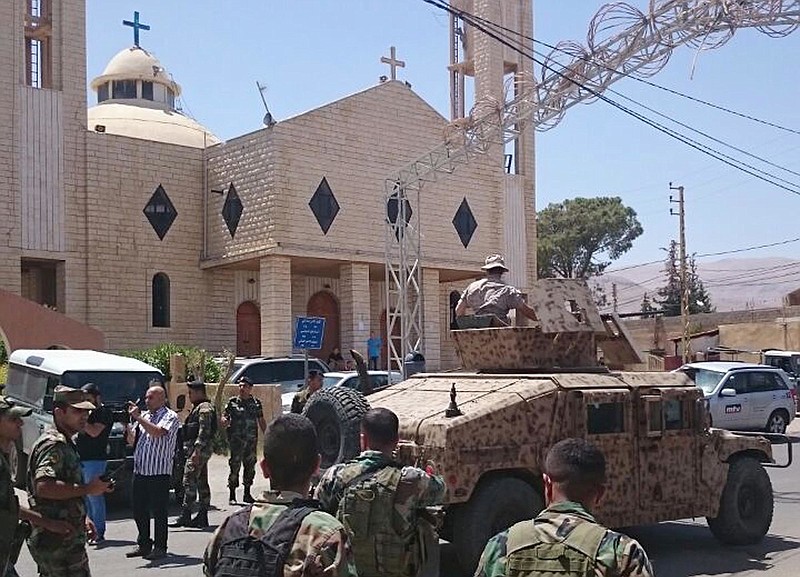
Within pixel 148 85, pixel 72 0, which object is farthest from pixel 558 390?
pixel 148 85

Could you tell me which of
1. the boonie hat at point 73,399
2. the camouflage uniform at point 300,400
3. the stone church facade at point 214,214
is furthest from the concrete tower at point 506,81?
the boonie hat at point 73,399

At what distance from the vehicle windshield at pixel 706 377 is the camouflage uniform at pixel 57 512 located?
1640 centimetres

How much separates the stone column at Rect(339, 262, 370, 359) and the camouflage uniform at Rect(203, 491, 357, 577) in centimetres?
2462

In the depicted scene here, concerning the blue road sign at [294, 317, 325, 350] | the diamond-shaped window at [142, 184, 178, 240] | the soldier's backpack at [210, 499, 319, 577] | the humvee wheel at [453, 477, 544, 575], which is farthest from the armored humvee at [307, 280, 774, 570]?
the diamond-shaped window at [142, 184, 178, 240]

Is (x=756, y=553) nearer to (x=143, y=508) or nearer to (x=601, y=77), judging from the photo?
(x=143, y=508)

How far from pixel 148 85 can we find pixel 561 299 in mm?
29256

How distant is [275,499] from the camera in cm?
343

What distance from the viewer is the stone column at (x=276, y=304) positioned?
26625mm

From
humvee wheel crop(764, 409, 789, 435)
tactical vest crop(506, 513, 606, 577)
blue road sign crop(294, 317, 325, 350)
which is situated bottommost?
humvee wheel crop(764, 409, 789, 435)

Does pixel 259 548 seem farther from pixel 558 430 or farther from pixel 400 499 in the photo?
pixel 558 430

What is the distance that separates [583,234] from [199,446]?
5846 centimetres

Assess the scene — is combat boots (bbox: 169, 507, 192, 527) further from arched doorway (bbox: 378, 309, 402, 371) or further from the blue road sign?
arched doorway (bbox: 378, 309, 402, 371)

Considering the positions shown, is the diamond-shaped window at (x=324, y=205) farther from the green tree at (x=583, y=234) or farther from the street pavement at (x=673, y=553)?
the green tree at (x=583, y=234)

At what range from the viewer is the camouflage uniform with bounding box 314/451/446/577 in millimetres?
4832
